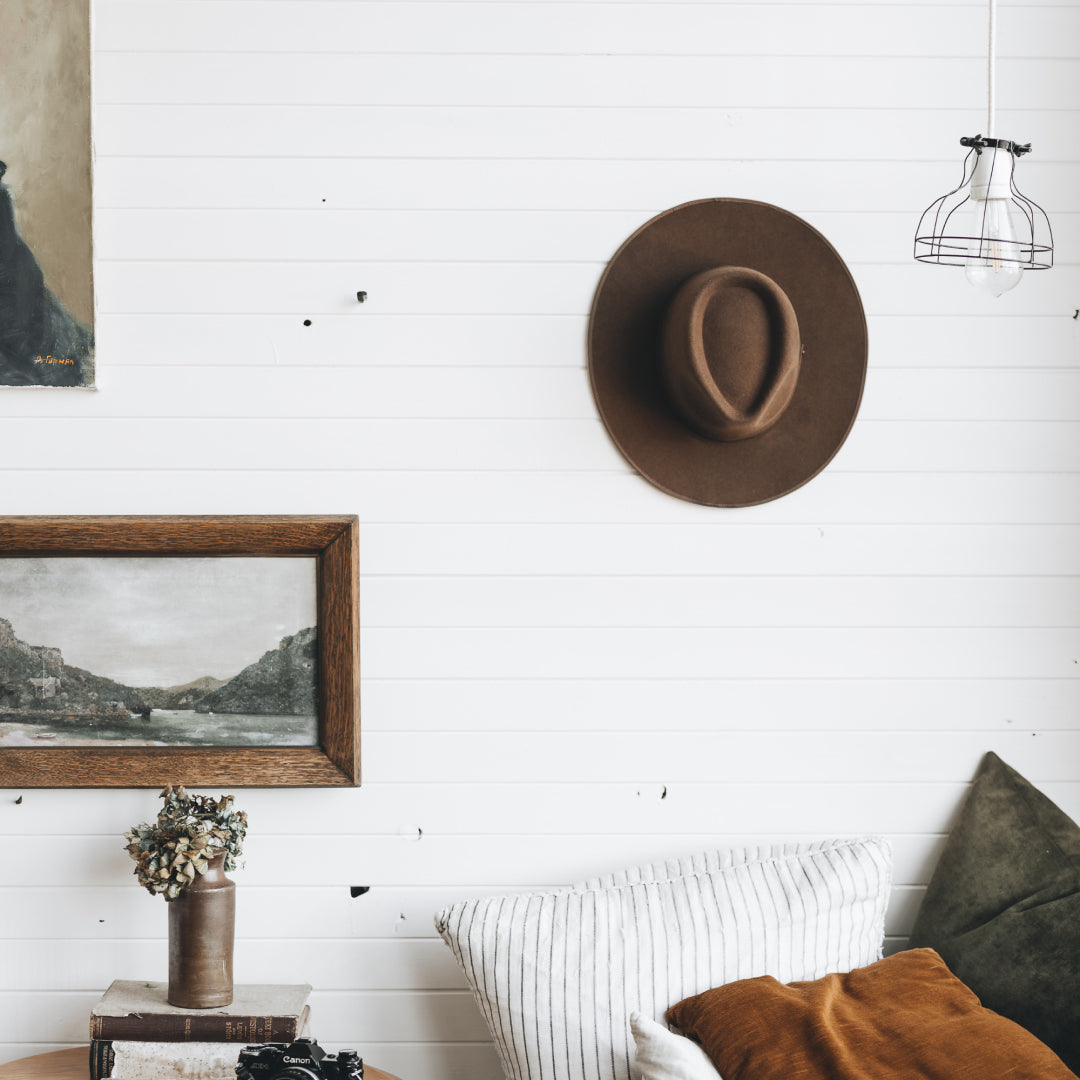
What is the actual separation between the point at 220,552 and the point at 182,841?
16.9 inches

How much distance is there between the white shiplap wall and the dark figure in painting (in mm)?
39

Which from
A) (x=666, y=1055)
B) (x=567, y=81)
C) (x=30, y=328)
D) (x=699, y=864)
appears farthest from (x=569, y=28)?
(x=666, y=1055)

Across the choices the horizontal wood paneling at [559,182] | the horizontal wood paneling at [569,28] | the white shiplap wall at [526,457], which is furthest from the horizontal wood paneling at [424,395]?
the horizontal wood paneling at [569,28]

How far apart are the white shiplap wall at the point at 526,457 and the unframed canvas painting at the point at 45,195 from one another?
0.12ft

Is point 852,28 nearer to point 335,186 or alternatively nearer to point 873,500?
point 873,500

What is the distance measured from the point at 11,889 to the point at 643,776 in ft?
3.27

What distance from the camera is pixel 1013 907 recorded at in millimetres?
1508

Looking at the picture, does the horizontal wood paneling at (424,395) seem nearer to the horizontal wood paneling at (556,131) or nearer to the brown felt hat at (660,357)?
the brown felt hat at (660,357)

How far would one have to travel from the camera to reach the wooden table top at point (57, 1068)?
1.47m

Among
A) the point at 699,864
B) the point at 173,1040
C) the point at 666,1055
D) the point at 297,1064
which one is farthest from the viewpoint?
the point at 699,864

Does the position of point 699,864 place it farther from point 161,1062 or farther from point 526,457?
point 161,1062

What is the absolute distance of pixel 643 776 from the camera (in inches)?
65.0

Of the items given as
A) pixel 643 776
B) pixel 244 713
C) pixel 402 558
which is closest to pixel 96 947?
pixel 244 713

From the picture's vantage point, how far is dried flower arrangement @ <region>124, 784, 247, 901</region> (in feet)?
4.78
